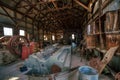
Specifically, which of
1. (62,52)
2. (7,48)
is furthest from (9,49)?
(62,52)

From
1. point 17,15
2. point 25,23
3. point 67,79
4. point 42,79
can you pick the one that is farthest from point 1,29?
point 67,79

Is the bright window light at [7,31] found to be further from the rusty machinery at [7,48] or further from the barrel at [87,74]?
the barrel at [87,74]

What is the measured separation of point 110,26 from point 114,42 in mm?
491

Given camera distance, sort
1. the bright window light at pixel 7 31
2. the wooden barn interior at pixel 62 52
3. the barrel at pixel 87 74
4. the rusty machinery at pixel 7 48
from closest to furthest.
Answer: the barrel at pixel 87 74 → the wooden barn interior at pixel 62 52 → the rusty machinery at pixel 7 48 → the bright window light at pixel 7 31

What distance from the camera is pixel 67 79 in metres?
3.45

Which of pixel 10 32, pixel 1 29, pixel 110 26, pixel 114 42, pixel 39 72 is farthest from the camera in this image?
pixel 10 32

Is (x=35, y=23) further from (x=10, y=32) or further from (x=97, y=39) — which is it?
(x=97, y=39)

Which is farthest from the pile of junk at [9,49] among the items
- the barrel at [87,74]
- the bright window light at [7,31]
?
the barrel at [87,74]

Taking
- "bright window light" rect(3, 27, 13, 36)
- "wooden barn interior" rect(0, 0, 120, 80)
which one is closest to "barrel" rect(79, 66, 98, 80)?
"wooden barn interior" rect(0, 0, 120, 80)

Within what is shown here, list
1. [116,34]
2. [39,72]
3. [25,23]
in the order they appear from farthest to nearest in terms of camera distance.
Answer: [25,23]
[39,72]
[116,34]

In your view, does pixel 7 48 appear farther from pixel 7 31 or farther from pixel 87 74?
pixel 87 74

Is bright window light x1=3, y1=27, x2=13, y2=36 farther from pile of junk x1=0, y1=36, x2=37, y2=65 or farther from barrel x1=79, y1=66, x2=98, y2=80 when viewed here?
barrel x1=79, y1=66, x2=98, y2=80

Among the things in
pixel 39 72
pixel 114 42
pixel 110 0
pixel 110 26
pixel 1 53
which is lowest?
pixel 39 72

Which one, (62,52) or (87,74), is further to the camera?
(62,52)
